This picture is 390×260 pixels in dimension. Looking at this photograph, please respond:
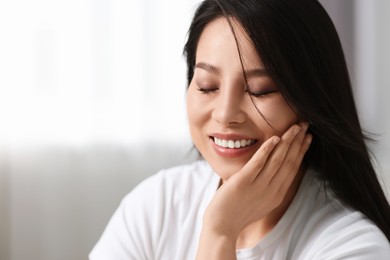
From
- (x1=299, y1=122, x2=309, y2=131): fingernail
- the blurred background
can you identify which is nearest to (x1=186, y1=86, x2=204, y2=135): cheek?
(x1=299, y1=122, x2=309, y2=131): fingernail

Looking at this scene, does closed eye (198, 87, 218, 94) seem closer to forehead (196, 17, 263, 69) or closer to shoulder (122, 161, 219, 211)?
forehead (196, 17, 263, 69)

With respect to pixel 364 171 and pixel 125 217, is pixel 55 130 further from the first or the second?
pixel 364 171

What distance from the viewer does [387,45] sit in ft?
8.73

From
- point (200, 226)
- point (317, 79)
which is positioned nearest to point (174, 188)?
point (200, 226)

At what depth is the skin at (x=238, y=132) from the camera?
4.41 ft

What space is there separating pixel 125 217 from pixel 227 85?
1.59 ft

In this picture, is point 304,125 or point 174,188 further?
point 174,188

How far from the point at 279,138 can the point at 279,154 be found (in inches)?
1.4

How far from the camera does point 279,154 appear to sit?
54.3 inches

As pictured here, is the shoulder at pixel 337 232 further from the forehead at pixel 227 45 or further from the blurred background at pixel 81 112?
the blurred background at pixel 81 112

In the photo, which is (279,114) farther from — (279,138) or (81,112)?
(81,112)

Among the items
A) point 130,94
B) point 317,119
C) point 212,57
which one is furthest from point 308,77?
point 130,94

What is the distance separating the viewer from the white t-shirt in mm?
1368

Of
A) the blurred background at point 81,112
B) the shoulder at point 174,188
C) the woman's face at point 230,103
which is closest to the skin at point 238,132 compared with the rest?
the woman's face at point 230,103
